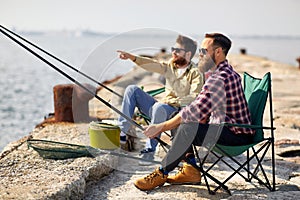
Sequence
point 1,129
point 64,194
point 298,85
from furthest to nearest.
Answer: point 298,85 → point 1,129 → point 64,194

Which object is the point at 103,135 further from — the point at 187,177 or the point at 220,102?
the point at 220,102

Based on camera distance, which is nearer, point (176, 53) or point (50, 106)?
point (176, 53)

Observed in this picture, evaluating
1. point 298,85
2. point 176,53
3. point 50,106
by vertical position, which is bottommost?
point 50,106

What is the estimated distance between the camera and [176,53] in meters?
4.33

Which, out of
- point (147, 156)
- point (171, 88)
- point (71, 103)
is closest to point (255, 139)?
point (171, 88)

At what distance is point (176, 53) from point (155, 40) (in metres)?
0.66

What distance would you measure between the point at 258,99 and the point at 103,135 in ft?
4.59

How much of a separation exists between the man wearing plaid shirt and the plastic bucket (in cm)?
73

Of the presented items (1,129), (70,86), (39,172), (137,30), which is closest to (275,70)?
(1,129)

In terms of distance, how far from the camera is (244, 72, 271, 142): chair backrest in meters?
3.76

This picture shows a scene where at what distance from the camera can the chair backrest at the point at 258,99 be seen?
376cm

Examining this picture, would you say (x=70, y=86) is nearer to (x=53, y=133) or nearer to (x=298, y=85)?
(x=53, y=133)

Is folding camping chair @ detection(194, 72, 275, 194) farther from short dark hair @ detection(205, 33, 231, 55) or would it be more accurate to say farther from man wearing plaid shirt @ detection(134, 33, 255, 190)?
short dark hair @ detection(205, 33, 231, 55)

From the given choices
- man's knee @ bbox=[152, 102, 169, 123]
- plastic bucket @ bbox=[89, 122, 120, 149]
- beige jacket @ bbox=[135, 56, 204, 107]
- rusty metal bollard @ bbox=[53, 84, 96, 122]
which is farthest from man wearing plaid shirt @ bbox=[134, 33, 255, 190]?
rusty metal bollard @ bbox=[53, 84, 96, 122]
